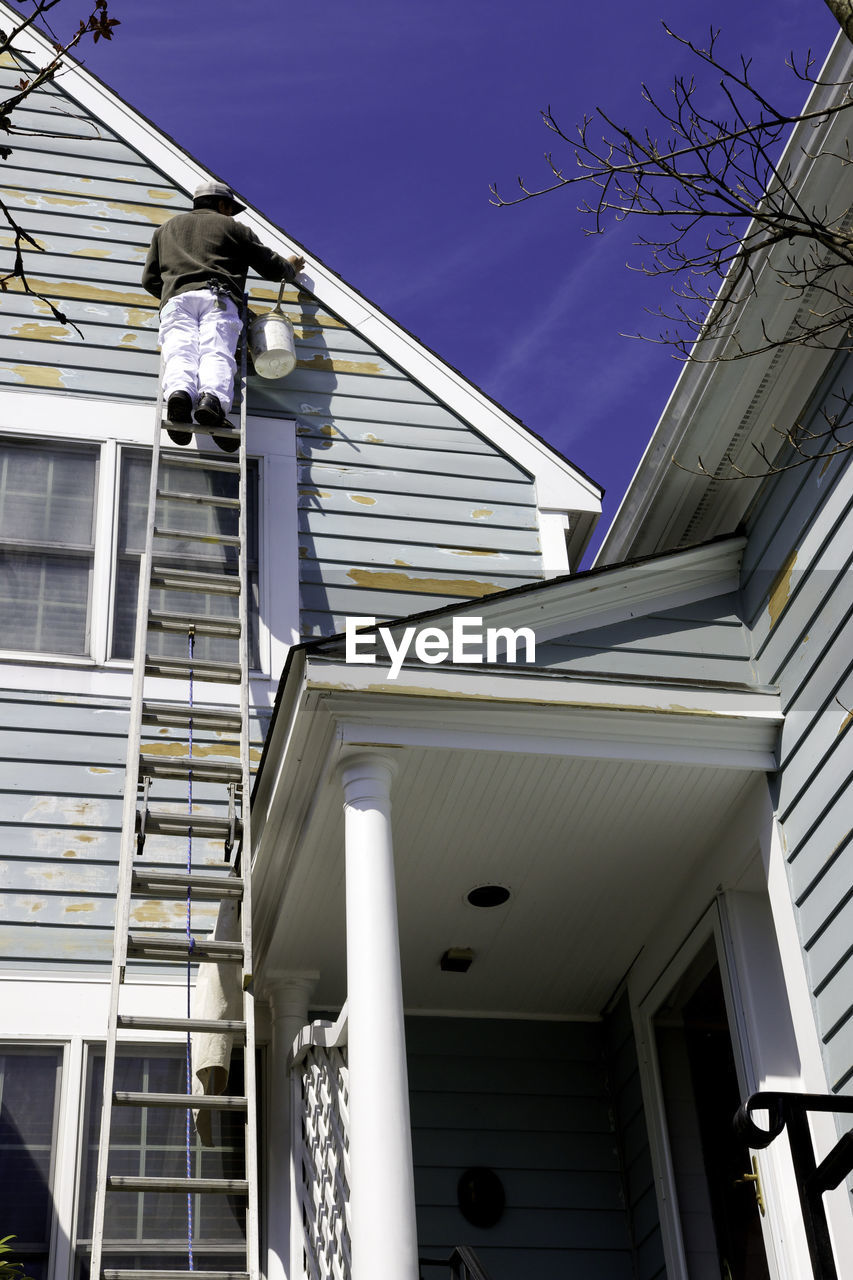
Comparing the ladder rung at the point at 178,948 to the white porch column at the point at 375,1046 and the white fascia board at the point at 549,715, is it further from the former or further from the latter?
the white fascia board at the point at 549,715

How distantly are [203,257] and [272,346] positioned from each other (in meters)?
0.58

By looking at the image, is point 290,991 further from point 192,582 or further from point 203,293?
point 203,293

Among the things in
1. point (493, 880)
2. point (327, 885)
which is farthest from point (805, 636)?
point (327, 885)

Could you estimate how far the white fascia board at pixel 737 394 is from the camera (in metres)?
5.48

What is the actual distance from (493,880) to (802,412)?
2217mm

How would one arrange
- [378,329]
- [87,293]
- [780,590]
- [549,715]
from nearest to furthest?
1. [549,715]
2. [780,590]
3. [87,293]
4. [378,329]

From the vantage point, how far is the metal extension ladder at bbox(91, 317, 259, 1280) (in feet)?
15.9

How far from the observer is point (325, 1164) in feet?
18.3

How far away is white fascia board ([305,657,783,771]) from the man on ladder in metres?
2.70

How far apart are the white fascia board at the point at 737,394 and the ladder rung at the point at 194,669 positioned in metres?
1.95

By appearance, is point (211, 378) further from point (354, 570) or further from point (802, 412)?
point (802, 412)

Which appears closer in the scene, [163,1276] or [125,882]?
[163,1276]

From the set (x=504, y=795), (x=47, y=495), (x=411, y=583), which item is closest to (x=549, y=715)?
(x=504, y=795)

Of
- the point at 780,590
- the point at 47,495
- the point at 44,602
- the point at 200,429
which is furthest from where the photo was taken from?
the point at 47,495
